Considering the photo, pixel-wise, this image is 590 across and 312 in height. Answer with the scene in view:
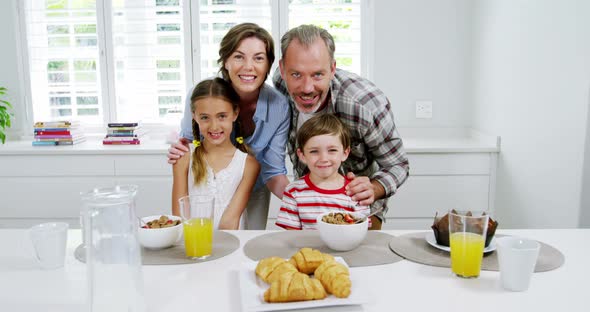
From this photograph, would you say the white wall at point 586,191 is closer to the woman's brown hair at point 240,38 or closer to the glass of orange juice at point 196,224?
the woman's brown hair at point 240,38

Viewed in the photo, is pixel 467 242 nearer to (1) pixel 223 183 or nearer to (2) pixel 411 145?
(1) pixel 223 183

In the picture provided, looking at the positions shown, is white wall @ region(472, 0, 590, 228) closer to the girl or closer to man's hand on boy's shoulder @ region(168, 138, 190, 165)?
the girl

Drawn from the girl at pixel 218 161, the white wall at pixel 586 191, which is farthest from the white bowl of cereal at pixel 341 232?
the white wall at pixel 586 191

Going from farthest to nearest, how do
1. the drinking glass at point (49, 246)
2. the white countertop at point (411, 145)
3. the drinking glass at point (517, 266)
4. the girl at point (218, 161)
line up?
the white countertop at point (411, 145)
the girl at point (218, 161)
the drinking glass at point (49, 246)
the drinking glass at point (517, 266)

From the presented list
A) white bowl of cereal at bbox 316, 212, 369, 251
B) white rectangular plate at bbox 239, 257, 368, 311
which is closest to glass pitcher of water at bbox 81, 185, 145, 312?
white rectangular plate at bbox 239, 257, 368, 311

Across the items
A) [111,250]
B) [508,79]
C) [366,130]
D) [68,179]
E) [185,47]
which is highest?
[185,47]

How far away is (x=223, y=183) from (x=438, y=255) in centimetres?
86

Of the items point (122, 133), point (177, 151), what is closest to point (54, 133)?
point (122, 133)

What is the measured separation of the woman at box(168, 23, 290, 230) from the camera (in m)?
1.81

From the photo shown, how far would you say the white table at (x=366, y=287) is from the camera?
976 mm

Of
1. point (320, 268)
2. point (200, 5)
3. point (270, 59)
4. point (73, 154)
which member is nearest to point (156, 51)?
point (200, 5)

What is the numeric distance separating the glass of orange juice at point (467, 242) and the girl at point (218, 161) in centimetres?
85

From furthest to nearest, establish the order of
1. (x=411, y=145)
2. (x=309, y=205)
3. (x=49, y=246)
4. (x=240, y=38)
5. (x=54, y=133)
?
(x=54, y=133) → (x=411, y=145) → (x=240, y=38) → (x=309, y=205) → (x=49, y=246)

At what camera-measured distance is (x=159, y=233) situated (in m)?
1.27
